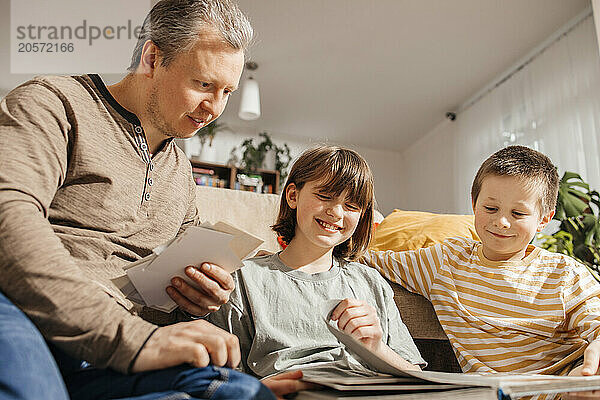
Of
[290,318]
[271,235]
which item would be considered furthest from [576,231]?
[290,318]

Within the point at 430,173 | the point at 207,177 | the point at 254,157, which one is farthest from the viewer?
the point at 430,173

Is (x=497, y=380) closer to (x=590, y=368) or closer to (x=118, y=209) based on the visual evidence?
(x=590, y=368)

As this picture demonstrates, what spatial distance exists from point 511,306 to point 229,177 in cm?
437

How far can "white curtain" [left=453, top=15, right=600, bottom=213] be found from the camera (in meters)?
3.61

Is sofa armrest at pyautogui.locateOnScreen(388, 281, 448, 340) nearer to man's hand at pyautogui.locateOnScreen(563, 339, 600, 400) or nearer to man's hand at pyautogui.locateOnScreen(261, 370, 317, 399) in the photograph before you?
man's hand at pyautogui.locateOnScreen(563, 339, 600, 400)

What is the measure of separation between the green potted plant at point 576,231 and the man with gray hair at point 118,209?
6.56 ft

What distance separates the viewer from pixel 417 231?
1512 mm

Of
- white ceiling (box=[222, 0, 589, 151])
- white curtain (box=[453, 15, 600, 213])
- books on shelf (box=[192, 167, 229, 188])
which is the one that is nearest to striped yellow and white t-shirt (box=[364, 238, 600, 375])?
white curtain (box=[453, 15, 600, 213])

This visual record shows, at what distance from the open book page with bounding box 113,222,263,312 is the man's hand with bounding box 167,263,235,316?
0.04 feet

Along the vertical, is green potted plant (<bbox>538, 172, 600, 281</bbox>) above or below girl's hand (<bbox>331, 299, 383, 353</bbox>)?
above

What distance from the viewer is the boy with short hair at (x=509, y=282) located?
3.73 feet

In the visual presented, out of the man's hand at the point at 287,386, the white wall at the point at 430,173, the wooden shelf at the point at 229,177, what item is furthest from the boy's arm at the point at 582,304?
the white wall at the point at 430,173

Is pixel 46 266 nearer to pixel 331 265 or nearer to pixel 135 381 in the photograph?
pixel 135 381

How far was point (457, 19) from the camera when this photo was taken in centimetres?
378
